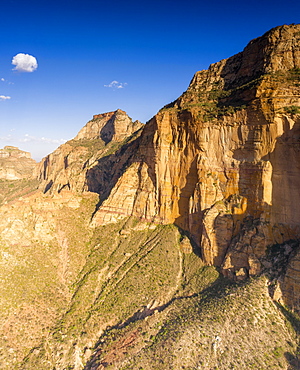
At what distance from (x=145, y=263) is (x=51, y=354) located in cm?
2106

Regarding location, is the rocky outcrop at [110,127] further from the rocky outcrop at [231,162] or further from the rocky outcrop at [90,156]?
the rocky outcrop at [231,162]

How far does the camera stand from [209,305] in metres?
36.0

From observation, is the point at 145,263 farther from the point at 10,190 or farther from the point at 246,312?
the point at 10,190

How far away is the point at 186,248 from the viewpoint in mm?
51719

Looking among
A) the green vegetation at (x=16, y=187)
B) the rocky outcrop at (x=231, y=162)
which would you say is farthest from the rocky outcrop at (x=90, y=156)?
the rocky outcrop at (x=231, y=162)

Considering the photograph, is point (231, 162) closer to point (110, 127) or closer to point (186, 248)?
point (186, 248)

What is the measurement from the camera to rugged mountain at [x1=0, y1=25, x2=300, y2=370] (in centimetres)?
3272

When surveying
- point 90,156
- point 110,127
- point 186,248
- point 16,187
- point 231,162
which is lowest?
point 186,248

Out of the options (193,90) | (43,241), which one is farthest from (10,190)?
(193,90)

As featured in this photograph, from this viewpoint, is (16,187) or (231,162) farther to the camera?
(16,187)

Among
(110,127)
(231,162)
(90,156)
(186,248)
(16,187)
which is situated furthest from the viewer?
(16,187)

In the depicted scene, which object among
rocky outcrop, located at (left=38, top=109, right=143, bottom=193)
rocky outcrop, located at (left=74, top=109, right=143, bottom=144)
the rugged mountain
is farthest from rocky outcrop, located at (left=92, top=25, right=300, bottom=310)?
rocky outcrop, located at (left=74, top=109, right=143, bottom=144)

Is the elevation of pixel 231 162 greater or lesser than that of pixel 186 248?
greater

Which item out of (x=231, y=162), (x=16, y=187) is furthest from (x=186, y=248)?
(x=16, y=187)
